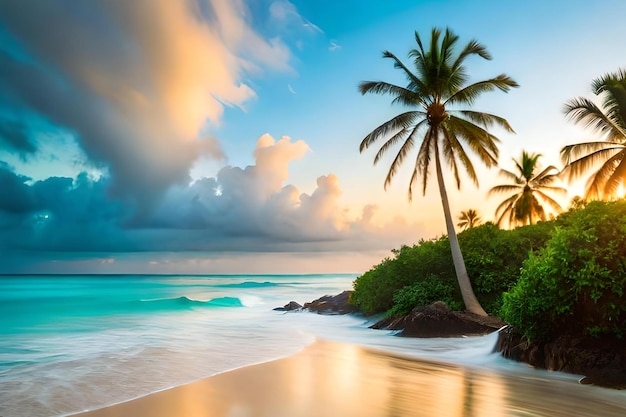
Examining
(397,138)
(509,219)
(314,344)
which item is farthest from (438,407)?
(509,219)

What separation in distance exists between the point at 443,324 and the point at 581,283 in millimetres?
6428

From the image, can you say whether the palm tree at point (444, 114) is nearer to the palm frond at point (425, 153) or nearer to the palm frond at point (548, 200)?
the palm frond at point (425, 153)

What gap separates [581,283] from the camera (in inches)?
296

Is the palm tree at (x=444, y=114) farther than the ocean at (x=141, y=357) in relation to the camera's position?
Yes

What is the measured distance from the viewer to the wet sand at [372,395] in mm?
5344

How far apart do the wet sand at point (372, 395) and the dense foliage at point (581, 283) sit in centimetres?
113

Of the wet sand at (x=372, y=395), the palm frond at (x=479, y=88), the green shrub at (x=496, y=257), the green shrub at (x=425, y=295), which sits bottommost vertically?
the wet sand at (x=372, y=395)

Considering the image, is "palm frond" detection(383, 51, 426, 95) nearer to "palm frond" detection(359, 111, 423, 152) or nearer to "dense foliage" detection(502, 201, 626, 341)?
"palm frond" detection(359, 111, 423, 152)

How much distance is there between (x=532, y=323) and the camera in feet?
27.0

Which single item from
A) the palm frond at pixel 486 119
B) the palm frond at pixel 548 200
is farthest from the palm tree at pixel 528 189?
the palm frond at pixel 486 119

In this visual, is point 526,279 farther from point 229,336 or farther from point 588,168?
point 588,168

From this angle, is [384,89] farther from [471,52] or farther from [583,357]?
[583,357]

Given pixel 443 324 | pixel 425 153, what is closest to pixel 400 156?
pixel 425 153

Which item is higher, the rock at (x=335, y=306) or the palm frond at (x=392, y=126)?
the palm frond at (x=392, y=126)
